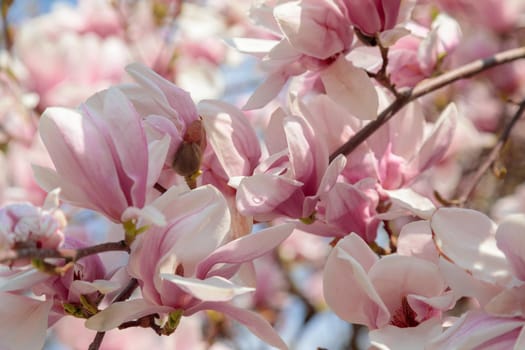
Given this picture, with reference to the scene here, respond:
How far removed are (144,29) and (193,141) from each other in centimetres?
195

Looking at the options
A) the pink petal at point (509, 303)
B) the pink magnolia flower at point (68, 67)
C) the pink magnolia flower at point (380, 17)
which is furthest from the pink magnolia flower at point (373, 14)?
the pink magnolia flower at point (68, 67)

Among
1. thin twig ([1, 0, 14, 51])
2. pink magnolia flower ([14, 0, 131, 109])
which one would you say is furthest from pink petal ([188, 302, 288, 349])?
pink magnolia flower ([14, 0, 131, 109])

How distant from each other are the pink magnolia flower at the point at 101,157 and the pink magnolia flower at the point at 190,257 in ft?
0.13

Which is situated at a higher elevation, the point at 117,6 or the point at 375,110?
the point at 375,110

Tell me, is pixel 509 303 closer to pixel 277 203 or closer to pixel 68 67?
pixel 277 203

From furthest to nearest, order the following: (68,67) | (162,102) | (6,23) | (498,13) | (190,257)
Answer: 1. (498,13)
2. (68,67)
3. (6,23)
4. (162,102)
5. (190,257)

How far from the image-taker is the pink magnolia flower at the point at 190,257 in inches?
25.8

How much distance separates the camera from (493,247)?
633 millimetres

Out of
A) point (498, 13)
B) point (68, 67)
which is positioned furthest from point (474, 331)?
point (498, 13)

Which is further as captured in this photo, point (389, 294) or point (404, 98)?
point (404, 98)

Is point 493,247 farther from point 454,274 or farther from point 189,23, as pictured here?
point 189,23

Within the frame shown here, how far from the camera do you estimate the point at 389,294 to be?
699 mm

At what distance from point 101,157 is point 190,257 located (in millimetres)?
117

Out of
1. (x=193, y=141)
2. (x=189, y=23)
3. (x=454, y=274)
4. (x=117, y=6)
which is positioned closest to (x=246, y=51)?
(x=193, y=141)
